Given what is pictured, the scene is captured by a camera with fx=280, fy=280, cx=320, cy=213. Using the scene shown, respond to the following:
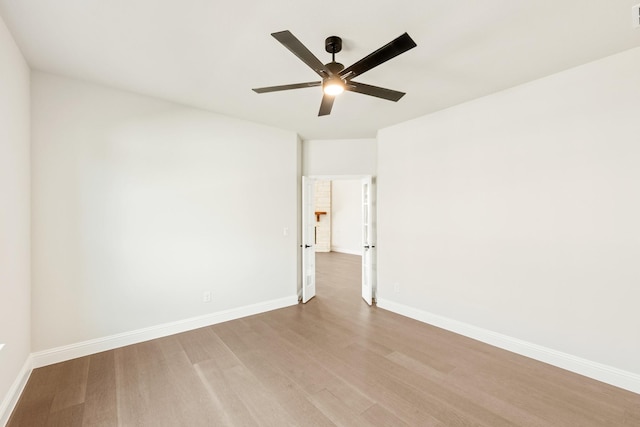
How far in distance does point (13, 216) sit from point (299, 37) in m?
2.62

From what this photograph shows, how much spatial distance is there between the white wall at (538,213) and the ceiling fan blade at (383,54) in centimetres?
204

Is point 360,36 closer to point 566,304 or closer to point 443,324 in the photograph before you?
point 566,304

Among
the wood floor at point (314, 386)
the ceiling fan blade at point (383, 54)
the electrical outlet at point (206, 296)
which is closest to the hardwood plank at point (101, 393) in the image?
the wood floor at point (314, 386)

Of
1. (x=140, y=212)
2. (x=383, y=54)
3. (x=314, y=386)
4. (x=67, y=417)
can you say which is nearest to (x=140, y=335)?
(x=67, y=417)

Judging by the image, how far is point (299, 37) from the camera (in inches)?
83.3

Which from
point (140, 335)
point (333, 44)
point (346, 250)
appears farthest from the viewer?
point (346, 250)

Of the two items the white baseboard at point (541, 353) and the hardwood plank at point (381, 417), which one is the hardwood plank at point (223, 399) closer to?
the hardwood plank at point (381, 417)

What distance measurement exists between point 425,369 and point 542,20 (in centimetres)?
298

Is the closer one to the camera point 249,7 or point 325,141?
point 249,7

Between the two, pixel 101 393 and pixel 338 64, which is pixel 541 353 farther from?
pixel 101 393

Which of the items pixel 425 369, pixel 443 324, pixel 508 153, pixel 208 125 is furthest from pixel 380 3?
pixel 443 324

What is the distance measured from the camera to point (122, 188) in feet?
10.0

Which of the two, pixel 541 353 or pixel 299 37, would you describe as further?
pixel 541 353

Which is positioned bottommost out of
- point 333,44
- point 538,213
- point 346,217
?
point 346,217
